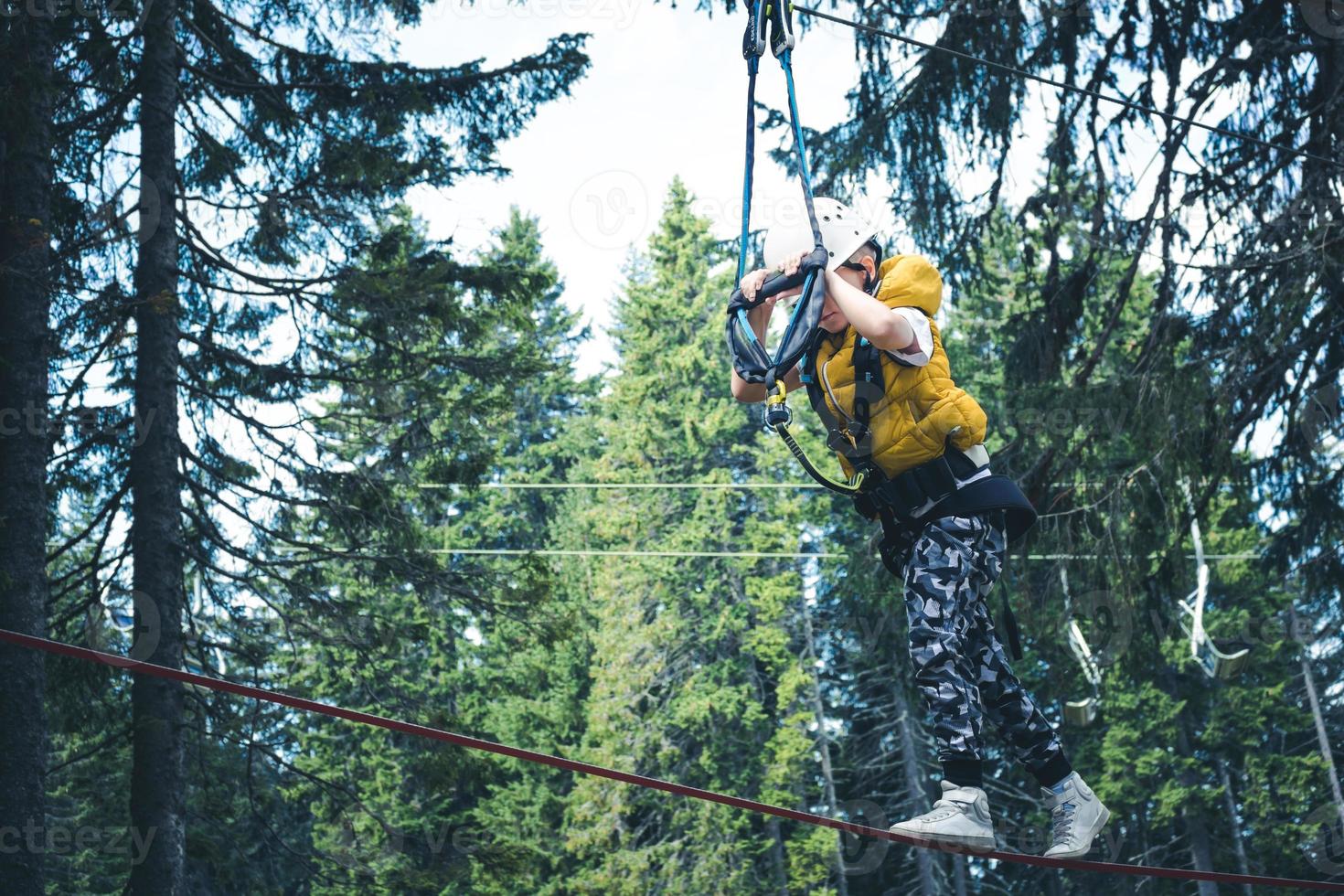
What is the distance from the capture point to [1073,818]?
151 inches

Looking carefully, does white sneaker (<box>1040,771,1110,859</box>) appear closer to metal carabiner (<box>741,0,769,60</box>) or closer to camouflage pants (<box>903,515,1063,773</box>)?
camouflage pants (<box>903,515,1063,773</box>)

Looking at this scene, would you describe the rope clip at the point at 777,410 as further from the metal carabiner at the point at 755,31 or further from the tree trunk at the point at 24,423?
the tree trunk at the point at 24,423

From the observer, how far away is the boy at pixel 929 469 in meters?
3.55

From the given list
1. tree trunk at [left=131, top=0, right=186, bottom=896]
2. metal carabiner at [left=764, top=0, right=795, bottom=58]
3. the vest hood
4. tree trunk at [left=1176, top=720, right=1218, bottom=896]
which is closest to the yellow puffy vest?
the vest hood

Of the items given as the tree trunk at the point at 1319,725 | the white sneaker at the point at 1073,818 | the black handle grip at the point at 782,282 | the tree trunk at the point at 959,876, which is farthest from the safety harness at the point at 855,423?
the tree trunk at the point at 1319,725

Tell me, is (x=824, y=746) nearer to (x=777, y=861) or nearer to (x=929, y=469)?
(x=777, y=861)

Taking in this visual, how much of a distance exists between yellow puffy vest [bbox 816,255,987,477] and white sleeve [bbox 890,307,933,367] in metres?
0.04

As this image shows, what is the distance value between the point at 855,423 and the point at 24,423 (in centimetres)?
500

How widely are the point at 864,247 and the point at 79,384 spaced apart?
6.82m

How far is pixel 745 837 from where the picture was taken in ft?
75.6

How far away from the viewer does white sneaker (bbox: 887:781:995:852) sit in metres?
3.51

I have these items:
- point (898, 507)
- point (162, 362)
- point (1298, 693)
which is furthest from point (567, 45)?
point (1298, 693)

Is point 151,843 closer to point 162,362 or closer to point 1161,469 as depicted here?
point 162,362

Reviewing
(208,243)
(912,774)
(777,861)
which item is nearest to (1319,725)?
(912,774)
